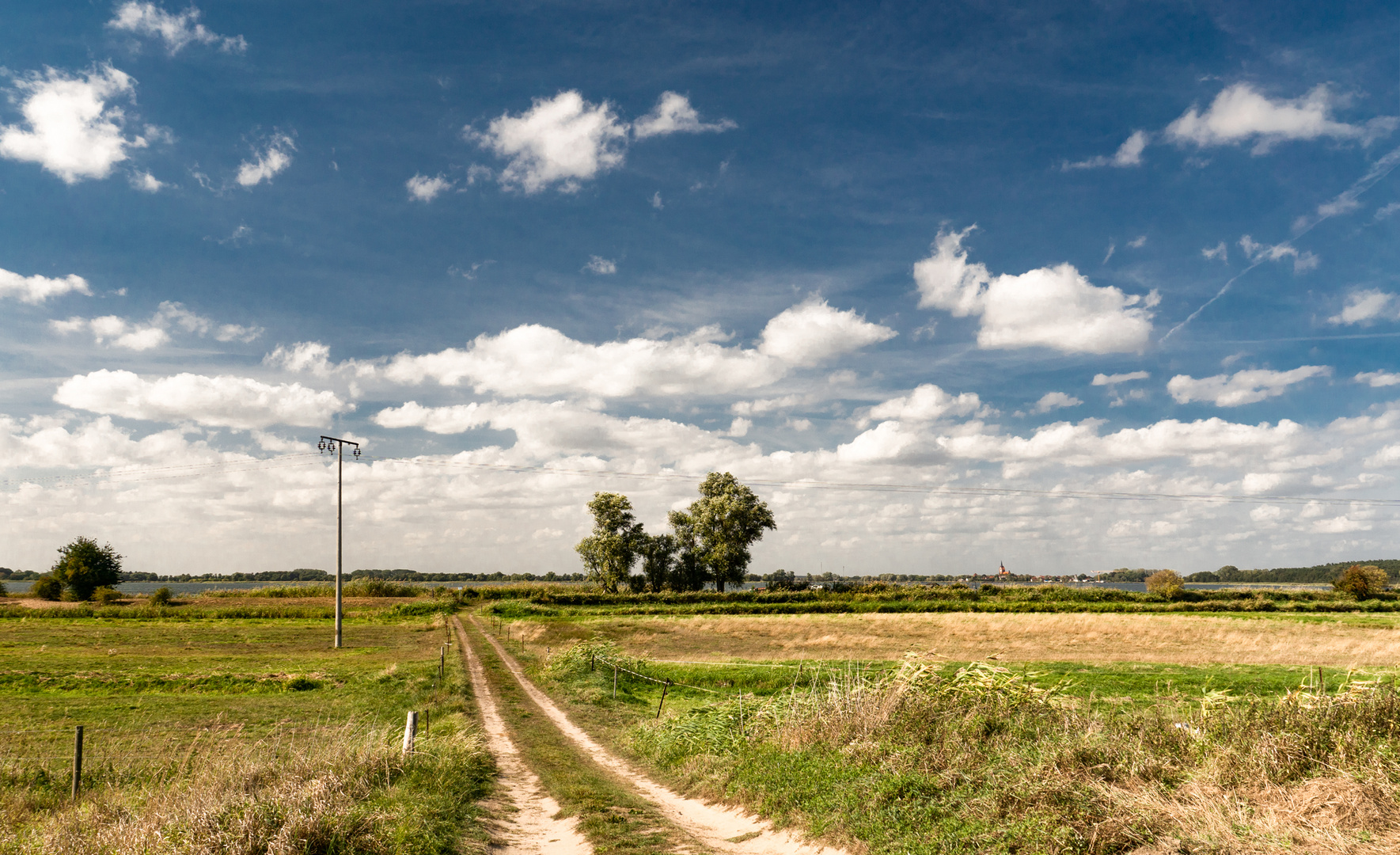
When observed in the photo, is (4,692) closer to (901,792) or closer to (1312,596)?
(901,792)

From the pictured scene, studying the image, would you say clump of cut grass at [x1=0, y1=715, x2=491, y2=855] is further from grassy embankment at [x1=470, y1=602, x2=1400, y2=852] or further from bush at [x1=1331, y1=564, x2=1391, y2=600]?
bush at [x1=1331, y1=564, x2=1391, y2=600]

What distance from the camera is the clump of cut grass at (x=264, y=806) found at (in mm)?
7680

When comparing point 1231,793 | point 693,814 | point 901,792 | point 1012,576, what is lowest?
point 1012,576

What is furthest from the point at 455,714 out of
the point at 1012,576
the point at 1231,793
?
the point at 1012,576

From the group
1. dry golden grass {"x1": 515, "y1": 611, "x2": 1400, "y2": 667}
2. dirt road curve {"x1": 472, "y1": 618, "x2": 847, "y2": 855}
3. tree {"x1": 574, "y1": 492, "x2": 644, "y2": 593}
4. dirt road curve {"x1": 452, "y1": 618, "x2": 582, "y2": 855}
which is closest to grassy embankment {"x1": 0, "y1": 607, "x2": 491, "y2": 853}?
dirt road curve {"x1": 452, "y1": 618, "x2": 582, "y2": 855}

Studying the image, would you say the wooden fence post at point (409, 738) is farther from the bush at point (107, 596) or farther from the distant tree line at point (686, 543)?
the bush at point (107, 596)

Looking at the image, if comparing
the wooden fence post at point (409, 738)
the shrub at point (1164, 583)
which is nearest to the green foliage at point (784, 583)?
the shrub at point (1164, 583)

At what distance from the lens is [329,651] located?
144ft

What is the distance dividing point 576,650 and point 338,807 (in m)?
21.9

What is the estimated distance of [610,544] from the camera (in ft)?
293

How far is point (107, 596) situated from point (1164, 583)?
5471 inches

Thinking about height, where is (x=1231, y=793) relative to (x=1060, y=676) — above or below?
above

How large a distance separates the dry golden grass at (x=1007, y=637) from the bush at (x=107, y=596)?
61664 mm

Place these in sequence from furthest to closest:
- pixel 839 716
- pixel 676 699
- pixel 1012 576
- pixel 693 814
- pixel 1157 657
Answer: pixel 1012 576 → pixel 1157 657 → pixel 676 699 → pixel 839 716 → pixel 693 814
